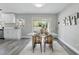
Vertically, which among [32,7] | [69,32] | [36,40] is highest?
[32,7]

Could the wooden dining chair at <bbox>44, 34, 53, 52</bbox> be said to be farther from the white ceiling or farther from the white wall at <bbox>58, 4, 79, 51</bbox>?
the white ceiling

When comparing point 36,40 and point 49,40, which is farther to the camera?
point 36,40

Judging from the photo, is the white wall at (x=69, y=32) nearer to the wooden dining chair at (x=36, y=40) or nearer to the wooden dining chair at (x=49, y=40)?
the wooden dining chair at (x=49, y=40)

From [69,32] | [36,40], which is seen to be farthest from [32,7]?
[69,32]

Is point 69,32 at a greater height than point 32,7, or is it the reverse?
point 32,7

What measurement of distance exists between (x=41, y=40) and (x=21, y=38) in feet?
3.58

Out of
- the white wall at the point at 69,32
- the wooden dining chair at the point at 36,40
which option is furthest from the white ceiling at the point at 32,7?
the wooden dining chair at the point at 36,40

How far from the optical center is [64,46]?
4.58m

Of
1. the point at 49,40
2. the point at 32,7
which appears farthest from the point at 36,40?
the point at 32,7

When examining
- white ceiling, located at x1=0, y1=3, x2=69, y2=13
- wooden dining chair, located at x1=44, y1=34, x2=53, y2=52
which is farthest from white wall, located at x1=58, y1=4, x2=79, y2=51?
wooden dining chair, located at x1=44, y1=34, x2=53, y2=52

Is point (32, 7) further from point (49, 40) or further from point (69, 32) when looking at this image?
point (69, 32)

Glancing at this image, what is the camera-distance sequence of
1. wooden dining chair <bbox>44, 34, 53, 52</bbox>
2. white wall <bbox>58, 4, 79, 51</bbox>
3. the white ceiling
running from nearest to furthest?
the white ceiling, white wall <bbox>58, 4, 79, 51</bbox>, wooden dining chair <bbox>44, 34, 53, 52</bbox>
